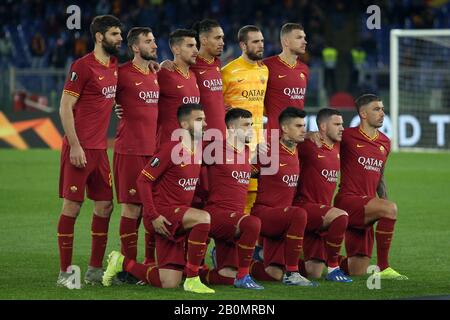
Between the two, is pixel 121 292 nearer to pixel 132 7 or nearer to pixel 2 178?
pixel 2 178

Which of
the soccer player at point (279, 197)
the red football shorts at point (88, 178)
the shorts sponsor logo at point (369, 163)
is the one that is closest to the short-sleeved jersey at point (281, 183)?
the soccer player at point (279, 197)

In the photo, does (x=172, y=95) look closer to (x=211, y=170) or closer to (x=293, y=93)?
(x=211, y=170)

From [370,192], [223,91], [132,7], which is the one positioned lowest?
[370,192]

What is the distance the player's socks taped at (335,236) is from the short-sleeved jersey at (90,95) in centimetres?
206

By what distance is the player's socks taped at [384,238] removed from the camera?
1092cm

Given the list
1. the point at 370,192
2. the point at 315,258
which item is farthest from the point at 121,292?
the point at 370,192

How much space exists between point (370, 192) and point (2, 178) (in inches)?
379

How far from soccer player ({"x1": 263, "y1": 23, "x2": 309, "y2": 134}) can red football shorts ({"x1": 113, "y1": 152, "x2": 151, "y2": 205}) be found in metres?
1.53

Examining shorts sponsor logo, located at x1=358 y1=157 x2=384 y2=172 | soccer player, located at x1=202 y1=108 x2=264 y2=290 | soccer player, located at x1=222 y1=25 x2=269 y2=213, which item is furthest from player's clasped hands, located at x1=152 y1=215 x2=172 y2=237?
shorts sponsor logo, located at x1=358 y1=157 x2=384 y2=172

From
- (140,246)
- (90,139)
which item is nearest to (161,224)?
(90,139)

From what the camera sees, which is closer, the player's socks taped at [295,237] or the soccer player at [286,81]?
the player's socks taped at [295,237]

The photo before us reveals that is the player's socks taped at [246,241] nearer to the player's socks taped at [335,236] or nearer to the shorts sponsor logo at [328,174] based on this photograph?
the player's socks taped at [335,236]

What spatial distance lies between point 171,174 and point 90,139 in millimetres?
778

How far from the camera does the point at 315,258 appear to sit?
11.0 m
